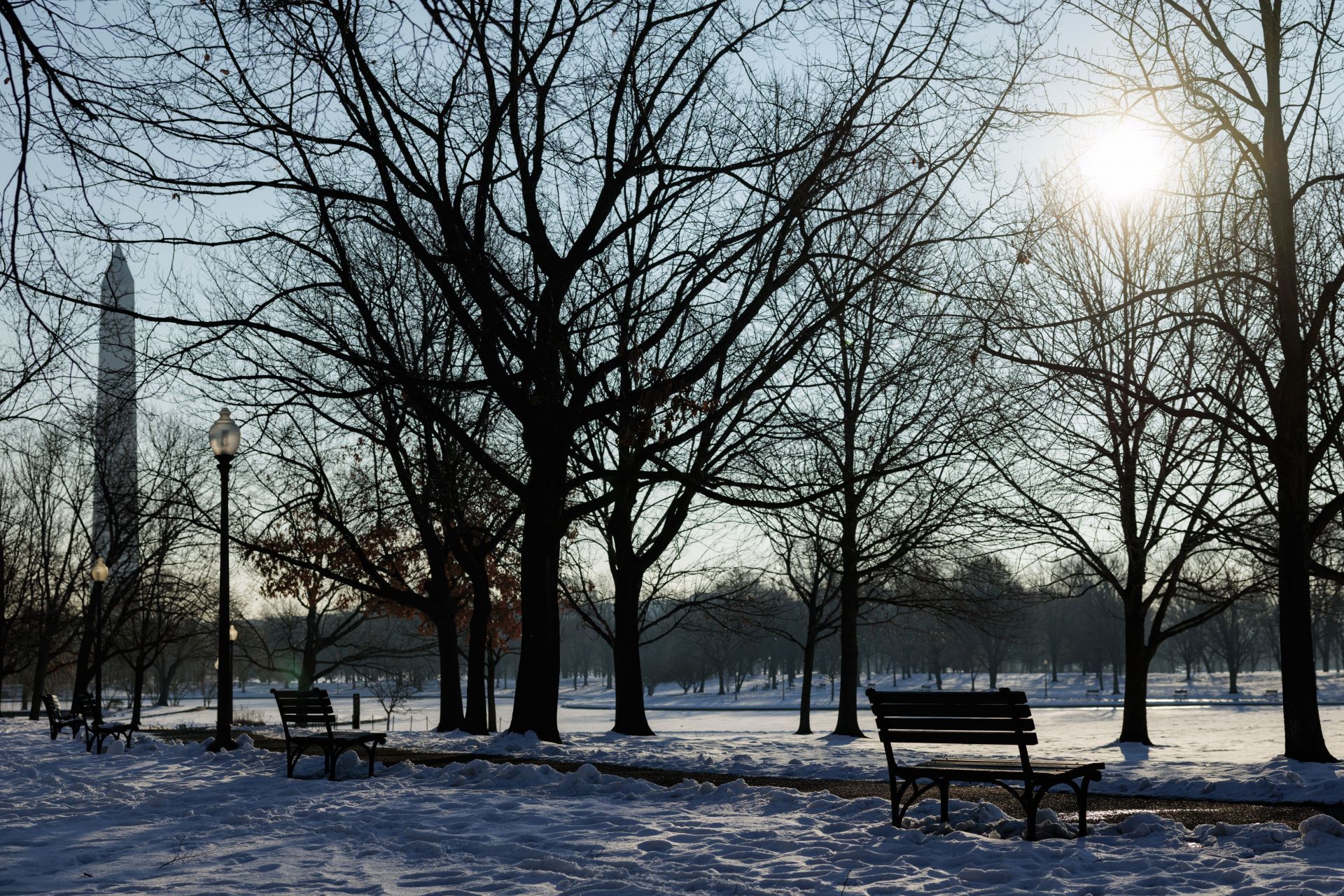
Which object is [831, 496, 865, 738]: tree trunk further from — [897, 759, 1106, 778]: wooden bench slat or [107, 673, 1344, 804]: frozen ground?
[897, 759, 1106, 778]: wooden bench slat

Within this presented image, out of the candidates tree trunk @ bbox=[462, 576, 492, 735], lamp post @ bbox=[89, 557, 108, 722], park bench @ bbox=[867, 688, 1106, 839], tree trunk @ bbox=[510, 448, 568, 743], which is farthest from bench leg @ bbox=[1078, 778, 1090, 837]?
lamp post @ bbox=[89, 557, 108, 722]

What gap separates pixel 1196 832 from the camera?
22.3 feet

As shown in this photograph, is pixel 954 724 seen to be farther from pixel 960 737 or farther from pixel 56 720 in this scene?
pixel 56 720

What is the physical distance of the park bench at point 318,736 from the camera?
11.0 metres

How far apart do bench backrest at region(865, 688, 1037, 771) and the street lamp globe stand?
10.1m

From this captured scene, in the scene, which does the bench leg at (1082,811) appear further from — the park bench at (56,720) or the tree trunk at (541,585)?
the park bench at (56,720)

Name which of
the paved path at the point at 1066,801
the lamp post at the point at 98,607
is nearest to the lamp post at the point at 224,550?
the paved path at the point at 1066,801

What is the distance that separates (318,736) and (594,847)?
6286 millimetres

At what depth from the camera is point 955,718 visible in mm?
7613

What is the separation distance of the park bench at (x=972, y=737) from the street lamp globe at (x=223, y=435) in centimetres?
1013

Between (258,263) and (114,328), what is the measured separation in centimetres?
1193

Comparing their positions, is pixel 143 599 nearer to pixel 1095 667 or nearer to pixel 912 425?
pixel 912 425

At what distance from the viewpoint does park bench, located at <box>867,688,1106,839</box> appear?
6988mm

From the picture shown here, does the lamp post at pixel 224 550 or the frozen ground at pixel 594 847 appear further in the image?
the lamp post at pixel 224 550
